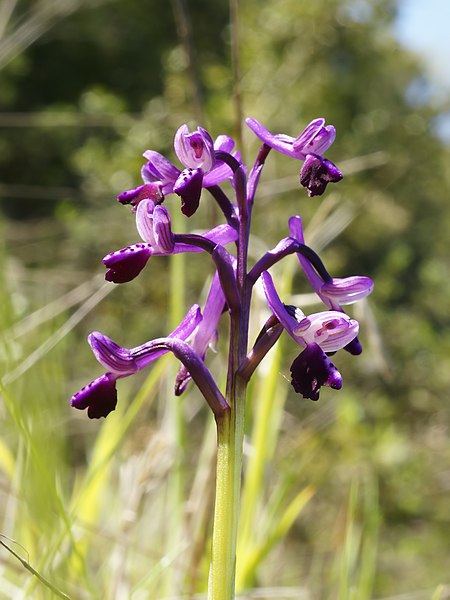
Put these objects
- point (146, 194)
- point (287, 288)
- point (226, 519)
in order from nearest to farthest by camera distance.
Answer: point (226, 519) < point (146, 194) < point (287, 288)

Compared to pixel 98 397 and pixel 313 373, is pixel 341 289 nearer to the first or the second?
pixel 313 373

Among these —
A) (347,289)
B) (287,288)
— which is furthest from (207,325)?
(287,288)

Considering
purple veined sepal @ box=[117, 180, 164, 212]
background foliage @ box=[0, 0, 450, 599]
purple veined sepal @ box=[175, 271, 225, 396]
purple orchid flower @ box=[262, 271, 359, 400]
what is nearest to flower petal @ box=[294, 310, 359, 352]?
purple orchid flower @ box=[262, 271, 359, 400]

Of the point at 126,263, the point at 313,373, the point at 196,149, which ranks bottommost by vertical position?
the point at 313,373

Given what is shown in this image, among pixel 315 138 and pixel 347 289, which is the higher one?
pixel 315 138

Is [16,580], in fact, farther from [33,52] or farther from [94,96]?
[33,52]

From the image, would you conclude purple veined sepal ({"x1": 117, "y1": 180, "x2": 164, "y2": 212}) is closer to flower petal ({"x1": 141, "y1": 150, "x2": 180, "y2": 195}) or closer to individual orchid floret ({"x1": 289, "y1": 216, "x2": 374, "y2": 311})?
flower petal ({"x1": 141, "y1": 150, "x2": 180, "y2": 195})

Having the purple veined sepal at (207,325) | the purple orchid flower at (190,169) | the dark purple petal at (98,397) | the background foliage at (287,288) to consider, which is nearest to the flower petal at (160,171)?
the purple orchid flower at (190,169)
